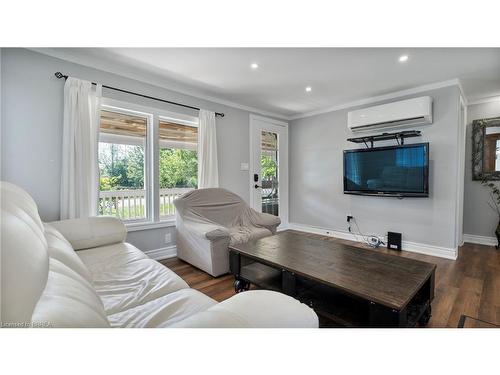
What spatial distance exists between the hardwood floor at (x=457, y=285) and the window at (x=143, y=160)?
801mm

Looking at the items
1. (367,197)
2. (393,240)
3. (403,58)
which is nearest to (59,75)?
(403,58)

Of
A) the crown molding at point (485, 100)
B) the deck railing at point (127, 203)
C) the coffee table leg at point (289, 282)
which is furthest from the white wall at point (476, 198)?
the deck railing at point (127, 203)

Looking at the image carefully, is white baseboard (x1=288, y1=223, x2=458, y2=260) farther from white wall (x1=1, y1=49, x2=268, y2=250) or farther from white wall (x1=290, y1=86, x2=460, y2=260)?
white wall (x1=1, y1=49, x2=268, y2=250)

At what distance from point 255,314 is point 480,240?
4.70 metres

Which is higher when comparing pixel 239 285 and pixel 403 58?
pixel 403 58

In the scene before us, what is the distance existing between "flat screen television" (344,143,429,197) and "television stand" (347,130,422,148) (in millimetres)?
169

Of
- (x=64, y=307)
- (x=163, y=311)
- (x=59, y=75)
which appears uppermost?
(x=59, y=75)

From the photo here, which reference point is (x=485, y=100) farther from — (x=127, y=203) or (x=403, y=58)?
(x=127, y=203)

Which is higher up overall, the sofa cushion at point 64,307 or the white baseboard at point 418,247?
the sofa cushion at point 64,307

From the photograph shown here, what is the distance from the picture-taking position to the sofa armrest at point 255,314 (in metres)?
0.65

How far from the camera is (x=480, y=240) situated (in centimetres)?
365

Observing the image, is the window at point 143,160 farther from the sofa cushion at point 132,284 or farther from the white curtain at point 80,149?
the sofa cushion at point 132,284

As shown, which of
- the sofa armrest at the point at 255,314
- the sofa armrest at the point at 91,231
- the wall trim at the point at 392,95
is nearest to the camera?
the sofa armrest at the point at 255,314
